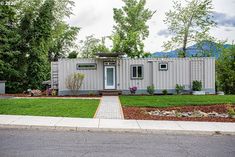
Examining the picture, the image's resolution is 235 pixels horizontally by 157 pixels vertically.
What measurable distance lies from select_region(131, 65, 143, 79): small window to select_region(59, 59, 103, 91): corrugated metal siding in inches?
103

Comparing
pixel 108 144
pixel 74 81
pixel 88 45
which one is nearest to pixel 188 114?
pixel 108 144

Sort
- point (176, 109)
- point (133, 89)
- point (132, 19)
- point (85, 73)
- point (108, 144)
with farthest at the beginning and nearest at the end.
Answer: point (132, 19), point (85, 73), point (133, 89), point (176, 109), point (108, 144)

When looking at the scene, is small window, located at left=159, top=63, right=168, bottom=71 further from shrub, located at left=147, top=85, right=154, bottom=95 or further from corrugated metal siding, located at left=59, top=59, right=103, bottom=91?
corrugated metal siding, located at left=59, top=59, right=103, bottom=91

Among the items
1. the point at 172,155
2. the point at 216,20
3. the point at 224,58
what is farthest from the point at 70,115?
the point at 216,20

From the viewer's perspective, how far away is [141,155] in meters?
6.49

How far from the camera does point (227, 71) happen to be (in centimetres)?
3497

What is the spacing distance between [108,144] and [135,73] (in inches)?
675

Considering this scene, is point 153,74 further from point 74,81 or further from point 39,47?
point 39,47

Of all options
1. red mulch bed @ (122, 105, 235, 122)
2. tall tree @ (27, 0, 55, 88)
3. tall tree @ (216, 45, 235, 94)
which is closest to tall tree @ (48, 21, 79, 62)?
tall tree @ (27, 0, 55, 88)

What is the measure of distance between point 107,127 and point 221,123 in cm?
429

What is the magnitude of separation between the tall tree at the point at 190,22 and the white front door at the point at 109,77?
56.1 feet

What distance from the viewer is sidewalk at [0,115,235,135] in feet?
30.7

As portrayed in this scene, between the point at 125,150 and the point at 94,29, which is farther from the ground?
the point at 94,29

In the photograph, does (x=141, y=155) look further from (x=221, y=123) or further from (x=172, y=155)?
(x=221, y=123)
